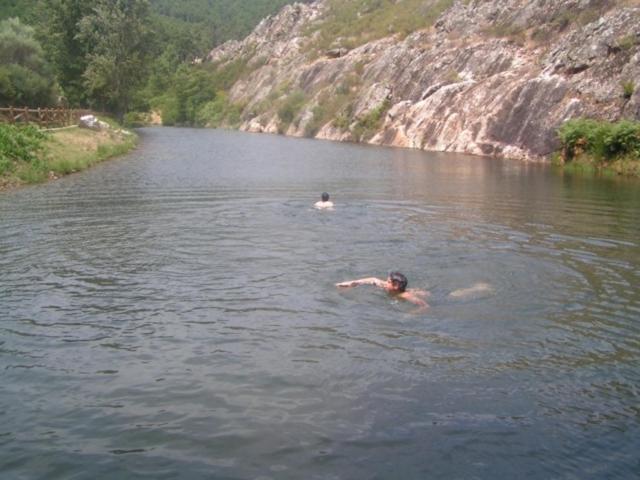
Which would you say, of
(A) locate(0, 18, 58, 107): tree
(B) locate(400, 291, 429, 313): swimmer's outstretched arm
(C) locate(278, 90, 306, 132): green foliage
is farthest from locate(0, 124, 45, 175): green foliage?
(C) locate(278, 90, 306, 132): green foliage

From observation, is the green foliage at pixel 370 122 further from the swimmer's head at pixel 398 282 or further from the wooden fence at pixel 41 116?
the swimmer's head at pixel 398 282

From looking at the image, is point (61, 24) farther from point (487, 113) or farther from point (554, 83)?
point (554, 83)

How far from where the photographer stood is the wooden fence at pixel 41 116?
4281 cm

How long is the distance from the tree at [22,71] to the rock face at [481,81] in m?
33.1

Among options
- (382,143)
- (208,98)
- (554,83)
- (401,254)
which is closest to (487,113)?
(554,83)

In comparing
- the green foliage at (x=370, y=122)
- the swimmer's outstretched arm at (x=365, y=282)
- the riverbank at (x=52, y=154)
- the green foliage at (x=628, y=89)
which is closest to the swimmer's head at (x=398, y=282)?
the swimmer's outstretched arm at (x=365, y=282)

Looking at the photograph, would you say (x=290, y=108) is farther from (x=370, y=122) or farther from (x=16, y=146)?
(x=16, y=146)

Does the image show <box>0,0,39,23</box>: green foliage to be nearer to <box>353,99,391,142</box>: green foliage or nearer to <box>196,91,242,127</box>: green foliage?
<box>196,91,242,127</box>: green foliage

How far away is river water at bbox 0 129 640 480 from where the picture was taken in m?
7.91

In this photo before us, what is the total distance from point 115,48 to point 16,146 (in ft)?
139

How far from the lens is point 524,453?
7.87 m

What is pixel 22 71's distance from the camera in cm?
5328

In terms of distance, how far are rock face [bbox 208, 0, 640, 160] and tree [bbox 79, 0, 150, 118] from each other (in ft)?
79.6

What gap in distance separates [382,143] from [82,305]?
191ft
